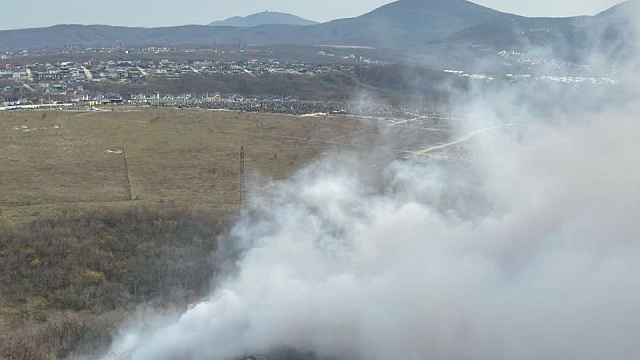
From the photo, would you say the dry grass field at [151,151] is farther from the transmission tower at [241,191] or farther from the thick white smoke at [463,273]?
the thick white smoke at [463,273]

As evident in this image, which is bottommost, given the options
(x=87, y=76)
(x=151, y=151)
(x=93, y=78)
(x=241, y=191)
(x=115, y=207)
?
(x=241, y=191)

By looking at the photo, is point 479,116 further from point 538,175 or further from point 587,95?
point 538,175

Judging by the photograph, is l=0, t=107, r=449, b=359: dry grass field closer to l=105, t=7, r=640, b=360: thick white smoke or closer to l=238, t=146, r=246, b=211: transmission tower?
l=238, t=146, r=246, b=211: transmission tower

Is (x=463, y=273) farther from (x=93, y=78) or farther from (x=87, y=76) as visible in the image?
(x=87, y=76)

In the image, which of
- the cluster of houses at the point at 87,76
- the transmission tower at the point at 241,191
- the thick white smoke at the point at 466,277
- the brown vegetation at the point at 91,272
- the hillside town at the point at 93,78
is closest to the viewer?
the thick white smoke at the point at 466,277

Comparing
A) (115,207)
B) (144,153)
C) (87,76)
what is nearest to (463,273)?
(115,207)

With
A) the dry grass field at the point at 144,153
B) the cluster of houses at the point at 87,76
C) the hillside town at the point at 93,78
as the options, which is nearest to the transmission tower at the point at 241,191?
the dry grass field at the point at 144,153

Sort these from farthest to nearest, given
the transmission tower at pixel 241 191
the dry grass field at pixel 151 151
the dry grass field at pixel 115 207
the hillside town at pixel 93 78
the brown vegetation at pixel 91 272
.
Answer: the hillside town at pixel 93 78 → the dry grass field at pixel 151 151 → the transmission tower at pixel 241 191 → the dry grass field at pixel 115 207 → the brown vegetation at pixel 91 272

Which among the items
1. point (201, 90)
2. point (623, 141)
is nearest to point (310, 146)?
point (623, 141)
